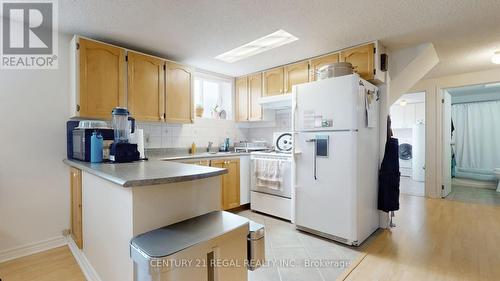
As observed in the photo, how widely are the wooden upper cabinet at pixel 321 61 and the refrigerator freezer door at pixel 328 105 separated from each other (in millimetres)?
536

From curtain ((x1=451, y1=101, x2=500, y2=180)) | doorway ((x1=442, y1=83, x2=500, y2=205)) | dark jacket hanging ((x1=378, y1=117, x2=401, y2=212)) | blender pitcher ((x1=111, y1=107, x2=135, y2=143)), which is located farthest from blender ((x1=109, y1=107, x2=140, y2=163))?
curtain ((x1=451, y1=101, x2=500, y2=180))

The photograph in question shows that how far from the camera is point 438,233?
2.66 meters

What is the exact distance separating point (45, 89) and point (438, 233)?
4541 millimetres

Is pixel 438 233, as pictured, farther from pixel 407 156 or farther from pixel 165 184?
pixel 407 156

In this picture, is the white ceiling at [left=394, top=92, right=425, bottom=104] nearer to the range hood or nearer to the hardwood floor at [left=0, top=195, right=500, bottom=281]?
the hardwood floor at [left=0, top=195, right=500, bottom=281]

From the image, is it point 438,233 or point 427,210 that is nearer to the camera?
point 438,233

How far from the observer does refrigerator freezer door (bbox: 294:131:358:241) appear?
2.28 m

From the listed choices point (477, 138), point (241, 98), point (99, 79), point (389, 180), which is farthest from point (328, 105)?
point (477, 138)

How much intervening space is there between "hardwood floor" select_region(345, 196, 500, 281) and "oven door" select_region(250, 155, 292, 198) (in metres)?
1.10

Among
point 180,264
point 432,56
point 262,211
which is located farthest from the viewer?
point 262,211

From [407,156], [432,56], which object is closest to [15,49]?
[432,56]

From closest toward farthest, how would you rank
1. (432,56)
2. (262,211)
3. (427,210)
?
1. (432,56)
2. (262,211)
3. (427,210)

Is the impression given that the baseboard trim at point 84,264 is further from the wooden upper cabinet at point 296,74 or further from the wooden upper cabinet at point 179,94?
the wooden upper cabinet at point 296,74

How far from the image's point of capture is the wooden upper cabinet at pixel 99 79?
232 cm
